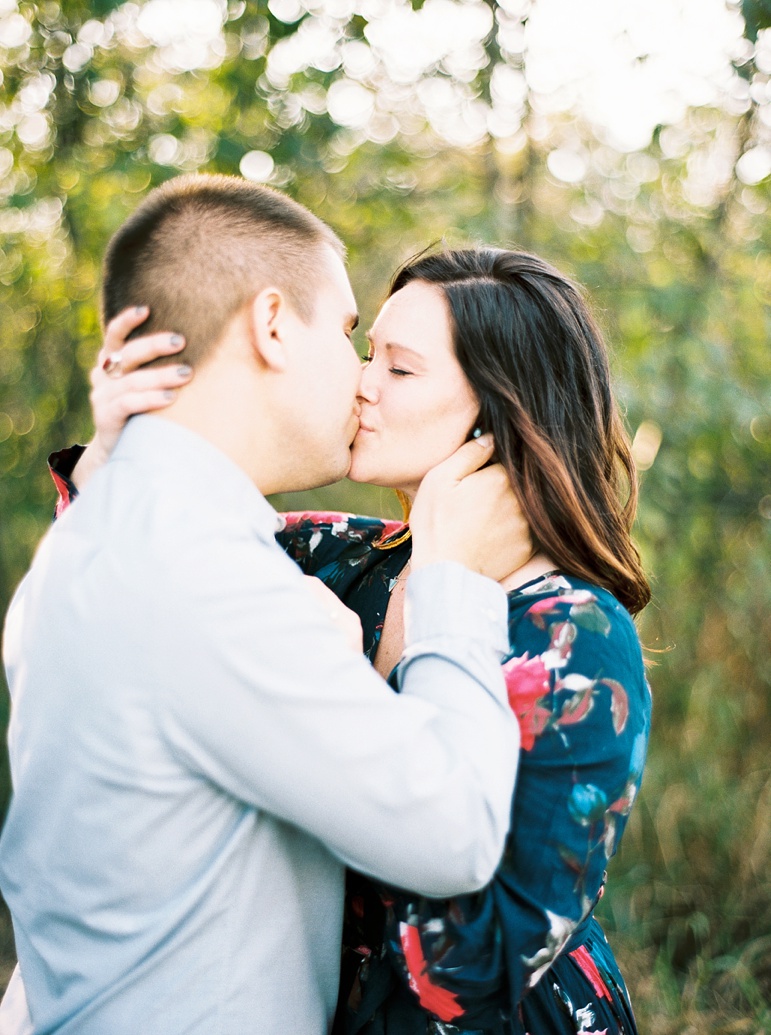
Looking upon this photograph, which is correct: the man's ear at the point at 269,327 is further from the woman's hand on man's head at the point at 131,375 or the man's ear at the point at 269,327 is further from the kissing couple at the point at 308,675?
the woman's hand on man's head at the point at 131,375

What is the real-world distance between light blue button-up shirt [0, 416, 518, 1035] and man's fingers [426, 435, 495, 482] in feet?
1.41

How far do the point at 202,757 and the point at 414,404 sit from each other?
92 centimetres

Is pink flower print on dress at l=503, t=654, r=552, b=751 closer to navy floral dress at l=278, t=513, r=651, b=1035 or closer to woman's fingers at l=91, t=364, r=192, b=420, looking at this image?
navy floral dress at l=278, t=513, r=651, b=1035

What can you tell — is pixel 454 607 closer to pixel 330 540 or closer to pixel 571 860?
pixel 571 860

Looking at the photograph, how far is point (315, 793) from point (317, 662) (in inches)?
6.0

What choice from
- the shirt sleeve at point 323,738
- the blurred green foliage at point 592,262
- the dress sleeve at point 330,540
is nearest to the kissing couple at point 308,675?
Answer: the shirt sleeve at point 323,738

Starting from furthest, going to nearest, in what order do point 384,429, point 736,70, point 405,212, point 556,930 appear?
point 405,212
point 736,70
point 384,429
point 556,930

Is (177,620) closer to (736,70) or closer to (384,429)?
(384,429)

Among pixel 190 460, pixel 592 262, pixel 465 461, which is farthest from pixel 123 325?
pixel 592 262

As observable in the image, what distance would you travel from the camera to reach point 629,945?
11.8 feet

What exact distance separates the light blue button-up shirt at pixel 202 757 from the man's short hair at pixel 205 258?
20 cm

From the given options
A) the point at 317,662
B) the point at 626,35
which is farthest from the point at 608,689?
the point at 626,35

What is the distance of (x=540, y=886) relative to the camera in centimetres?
136

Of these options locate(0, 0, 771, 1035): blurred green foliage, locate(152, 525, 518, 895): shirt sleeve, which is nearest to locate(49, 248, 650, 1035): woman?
locate(152, 525, 518, 895): shirt sleeve
